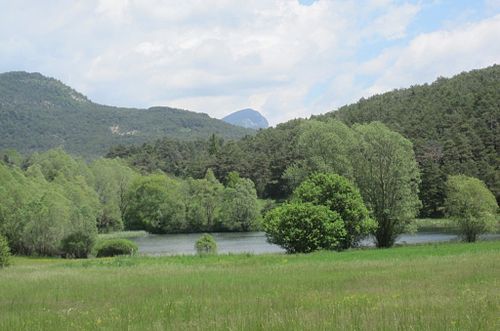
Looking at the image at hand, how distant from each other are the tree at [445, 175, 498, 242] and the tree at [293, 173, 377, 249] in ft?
42.4

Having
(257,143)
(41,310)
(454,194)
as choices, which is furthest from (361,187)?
(257,143)

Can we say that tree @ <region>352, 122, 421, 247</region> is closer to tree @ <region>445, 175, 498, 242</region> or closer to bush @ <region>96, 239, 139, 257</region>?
tree @ <region>445, 175, 498, 242</region>

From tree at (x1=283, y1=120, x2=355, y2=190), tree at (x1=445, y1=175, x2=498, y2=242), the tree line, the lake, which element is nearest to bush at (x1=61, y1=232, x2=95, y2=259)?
the lake

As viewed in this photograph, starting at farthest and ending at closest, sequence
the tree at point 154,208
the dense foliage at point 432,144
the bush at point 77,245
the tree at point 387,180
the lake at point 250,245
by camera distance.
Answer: the tree at point 154,208, the dense foliage at point 432,144, the bush at point 77,245, the lake at point 250,245, the tree at point 387,180

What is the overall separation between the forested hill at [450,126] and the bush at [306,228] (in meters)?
76.4

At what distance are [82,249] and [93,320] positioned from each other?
61914 millimetres

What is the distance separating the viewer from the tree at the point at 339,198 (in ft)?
165

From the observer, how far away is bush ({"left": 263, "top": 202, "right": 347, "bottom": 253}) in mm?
47375

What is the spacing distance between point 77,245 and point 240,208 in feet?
176

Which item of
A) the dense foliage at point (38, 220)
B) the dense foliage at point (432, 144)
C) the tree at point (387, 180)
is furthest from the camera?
the dense foliage at point (432, 144)

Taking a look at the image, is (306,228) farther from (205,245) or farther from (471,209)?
(471,209)

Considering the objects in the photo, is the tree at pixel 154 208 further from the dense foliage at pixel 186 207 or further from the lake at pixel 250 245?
the lake at pixel 250 245

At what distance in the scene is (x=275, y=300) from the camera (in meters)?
15.9

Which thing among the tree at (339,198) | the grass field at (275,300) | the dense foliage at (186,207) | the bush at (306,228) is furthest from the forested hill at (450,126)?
the grass field at (275,300)
